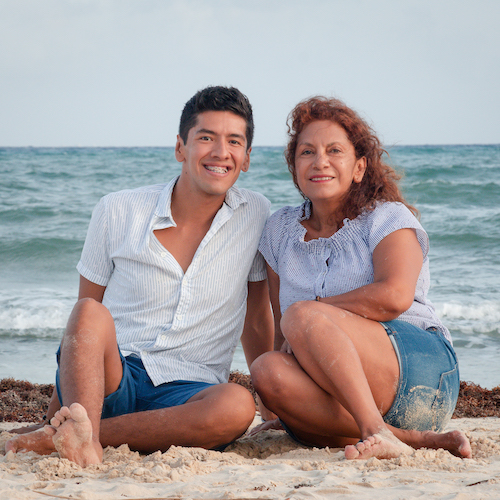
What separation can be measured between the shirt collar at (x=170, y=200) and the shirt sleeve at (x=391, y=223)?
2.56 ft

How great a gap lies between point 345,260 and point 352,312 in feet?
1.13

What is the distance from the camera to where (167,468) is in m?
2.22

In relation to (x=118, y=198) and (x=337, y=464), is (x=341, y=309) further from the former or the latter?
(x=118, y=198)

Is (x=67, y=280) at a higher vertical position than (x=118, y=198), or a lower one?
lower

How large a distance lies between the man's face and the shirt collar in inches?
2.3

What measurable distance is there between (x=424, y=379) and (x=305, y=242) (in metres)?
0.93

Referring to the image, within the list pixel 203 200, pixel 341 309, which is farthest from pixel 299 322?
pixel 203 200

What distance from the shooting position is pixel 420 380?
2572mm

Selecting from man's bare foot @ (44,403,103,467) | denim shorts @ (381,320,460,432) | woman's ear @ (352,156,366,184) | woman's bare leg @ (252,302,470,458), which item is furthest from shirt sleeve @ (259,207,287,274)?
man's bare foot @ (44,403,103,467)

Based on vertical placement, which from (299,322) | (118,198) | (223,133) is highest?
(223,133)

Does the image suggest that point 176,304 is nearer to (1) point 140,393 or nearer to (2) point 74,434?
(1) point 140,393

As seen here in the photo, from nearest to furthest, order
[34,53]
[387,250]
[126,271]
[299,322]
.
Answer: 1. [299,322]
2. [387,250]
3. [126,271]
4. [34,53]

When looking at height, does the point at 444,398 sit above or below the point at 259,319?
→ below

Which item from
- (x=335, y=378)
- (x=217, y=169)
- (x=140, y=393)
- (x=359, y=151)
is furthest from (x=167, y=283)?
(x=359, y=151)
